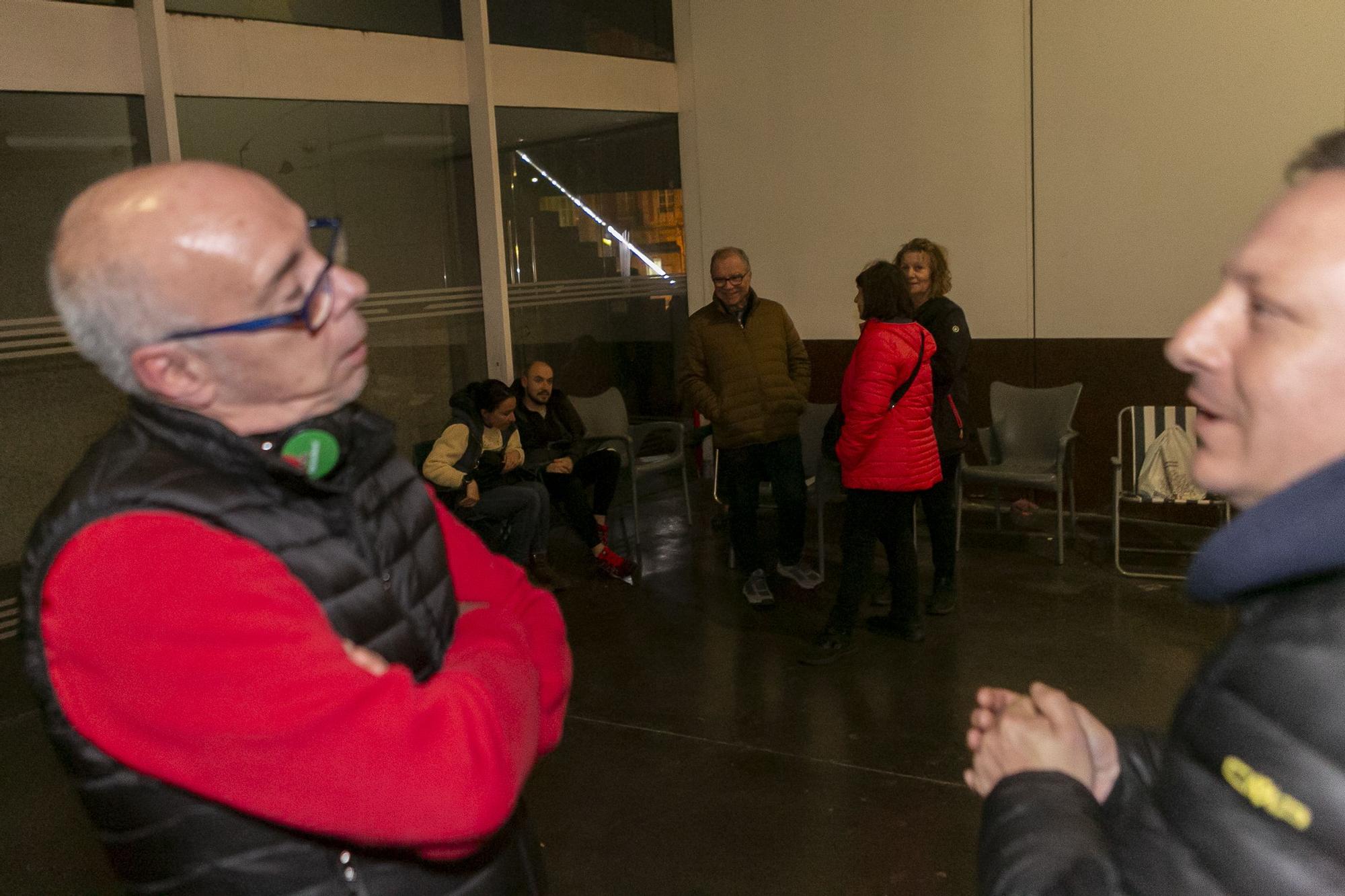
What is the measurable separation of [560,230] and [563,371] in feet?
3.08

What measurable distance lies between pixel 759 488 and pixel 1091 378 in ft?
7.46

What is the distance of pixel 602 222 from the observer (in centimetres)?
768

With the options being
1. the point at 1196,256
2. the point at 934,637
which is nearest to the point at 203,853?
the point at 934,637

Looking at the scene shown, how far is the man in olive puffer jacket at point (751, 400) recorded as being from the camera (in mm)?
5172

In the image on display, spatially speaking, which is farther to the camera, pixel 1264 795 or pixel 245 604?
pixel 245 604

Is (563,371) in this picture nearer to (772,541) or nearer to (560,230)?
(560,230)

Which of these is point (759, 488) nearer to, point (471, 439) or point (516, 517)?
point (516, 517)

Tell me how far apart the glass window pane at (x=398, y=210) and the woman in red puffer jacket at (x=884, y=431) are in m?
2.78

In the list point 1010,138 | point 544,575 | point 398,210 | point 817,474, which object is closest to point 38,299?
point 398,210

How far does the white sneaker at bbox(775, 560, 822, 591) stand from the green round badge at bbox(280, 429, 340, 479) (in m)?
4.29

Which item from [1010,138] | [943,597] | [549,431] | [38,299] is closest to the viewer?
[943,597]

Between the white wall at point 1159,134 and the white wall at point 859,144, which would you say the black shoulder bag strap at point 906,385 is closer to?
the white wall at point 1159,134

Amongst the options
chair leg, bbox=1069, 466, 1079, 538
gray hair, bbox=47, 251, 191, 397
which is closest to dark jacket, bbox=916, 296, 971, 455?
chair leg, bbox=1069, 466, 1079, 538

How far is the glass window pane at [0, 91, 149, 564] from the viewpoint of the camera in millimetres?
5168
